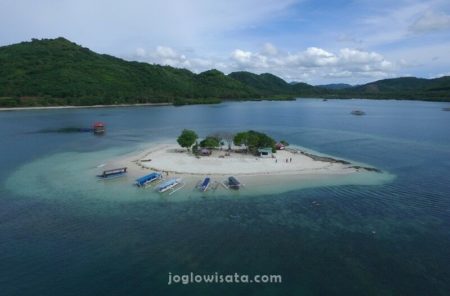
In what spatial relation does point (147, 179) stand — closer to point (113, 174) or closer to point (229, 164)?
point (113, 174)

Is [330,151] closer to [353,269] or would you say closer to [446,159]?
[446,159]

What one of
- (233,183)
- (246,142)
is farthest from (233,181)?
(246,142)

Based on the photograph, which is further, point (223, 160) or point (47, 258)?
point (223, 160)

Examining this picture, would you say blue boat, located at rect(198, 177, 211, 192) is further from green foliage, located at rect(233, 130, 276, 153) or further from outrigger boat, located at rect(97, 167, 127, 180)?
green foliage, located at rect(233, 130, 276, 153)

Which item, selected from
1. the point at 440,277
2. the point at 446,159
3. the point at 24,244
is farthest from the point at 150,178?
the point at 446,159

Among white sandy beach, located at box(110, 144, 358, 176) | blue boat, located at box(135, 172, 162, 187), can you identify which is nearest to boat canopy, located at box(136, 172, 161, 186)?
blue boat, located at box(135, 172, 162, 187)

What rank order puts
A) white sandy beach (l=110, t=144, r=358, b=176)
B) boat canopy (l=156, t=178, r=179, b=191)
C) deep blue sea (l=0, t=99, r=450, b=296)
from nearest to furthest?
deep blue sea (l=0, t=99, r=450, b=296)
boat canopy (l=156, t=178, r=179, b=191)
white sandy beach (l=110, t=144, r=358, b=176)
